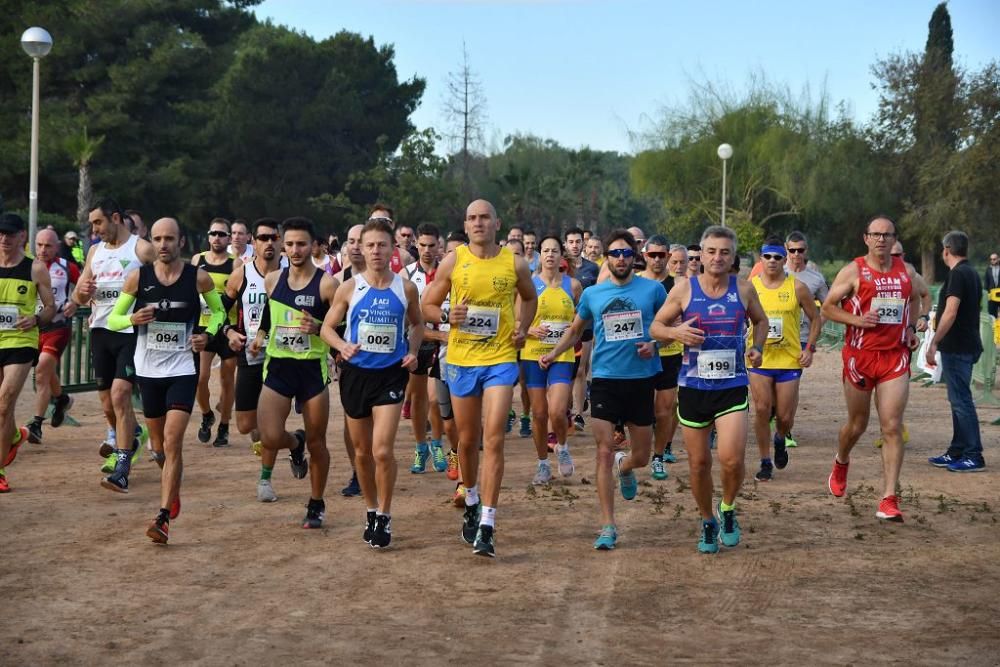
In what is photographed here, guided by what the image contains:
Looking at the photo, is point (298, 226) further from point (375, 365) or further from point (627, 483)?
point (627, 483)

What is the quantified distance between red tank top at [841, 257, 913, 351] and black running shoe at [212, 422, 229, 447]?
6315 mm

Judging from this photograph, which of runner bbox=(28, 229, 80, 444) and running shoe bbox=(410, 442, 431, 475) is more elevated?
runner bbox=(28, 229, 80, 444)

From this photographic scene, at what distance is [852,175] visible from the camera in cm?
5412

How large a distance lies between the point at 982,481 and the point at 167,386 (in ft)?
23.3

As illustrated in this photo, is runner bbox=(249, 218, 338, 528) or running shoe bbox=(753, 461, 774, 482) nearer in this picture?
runner bbox=(249, 218, 338, 528)

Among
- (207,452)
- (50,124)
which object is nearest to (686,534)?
(207,452)

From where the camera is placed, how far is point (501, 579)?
7.41 metres

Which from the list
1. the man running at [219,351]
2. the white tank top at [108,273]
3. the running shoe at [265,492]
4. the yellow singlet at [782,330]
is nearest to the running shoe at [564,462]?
the yellow singlet at [782,330]

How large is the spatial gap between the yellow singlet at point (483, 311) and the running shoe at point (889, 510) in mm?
3015

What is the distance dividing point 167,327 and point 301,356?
92 cm

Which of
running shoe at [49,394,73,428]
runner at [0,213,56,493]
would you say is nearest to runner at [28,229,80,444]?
running shoe at [49,394,73,428]

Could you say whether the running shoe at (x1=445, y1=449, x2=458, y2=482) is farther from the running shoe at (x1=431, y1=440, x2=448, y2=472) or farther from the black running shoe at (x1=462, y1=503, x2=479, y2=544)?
the black running shoe at (x1=462, y1=503, x2=479, y2=544)

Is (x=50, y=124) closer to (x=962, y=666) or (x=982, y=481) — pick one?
(x=982, y=481)

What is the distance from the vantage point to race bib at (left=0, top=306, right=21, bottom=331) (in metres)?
10.2
